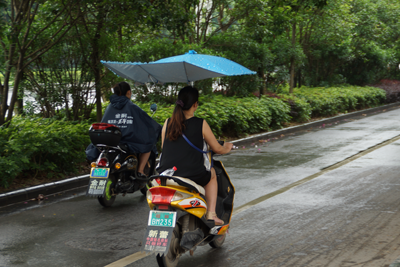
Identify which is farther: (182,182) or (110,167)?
(110,167)

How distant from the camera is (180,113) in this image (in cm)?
417

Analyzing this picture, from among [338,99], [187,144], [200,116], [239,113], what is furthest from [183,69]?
[338,99]

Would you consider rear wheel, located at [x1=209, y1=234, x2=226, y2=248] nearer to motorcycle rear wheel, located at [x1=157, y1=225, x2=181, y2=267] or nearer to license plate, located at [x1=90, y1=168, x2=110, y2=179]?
motorcycle rear wheel, located at [x1=157, y1=225, x2=181, y2=267]

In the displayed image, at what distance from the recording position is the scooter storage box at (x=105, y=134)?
6121 mm

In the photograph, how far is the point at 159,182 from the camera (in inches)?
160

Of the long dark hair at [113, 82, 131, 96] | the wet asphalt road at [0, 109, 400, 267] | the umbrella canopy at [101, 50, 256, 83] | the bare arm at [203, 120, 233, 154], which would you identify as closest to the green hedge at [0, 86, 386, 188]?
the wet asphalt road at [0, 109, 400, 267]

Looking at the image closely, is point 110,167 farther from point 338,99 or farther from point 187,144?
point 338,99

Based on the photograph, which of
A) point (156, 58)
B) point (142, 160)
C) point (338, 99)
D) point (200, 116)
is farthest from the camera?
point (338, 99)

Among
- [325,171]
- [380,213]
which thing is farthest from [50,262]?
[325,171]

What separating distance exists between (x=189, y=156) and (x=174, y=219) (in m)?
0.64

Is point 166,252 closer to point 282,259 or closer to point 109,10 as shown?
point 282,259

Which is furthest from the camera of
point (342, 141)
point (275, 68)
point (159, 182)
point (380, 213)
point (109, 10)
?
point (275, 68)

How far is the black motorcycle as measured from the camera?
20.0ft

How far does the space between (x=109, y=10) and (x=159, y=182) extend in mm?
6483
